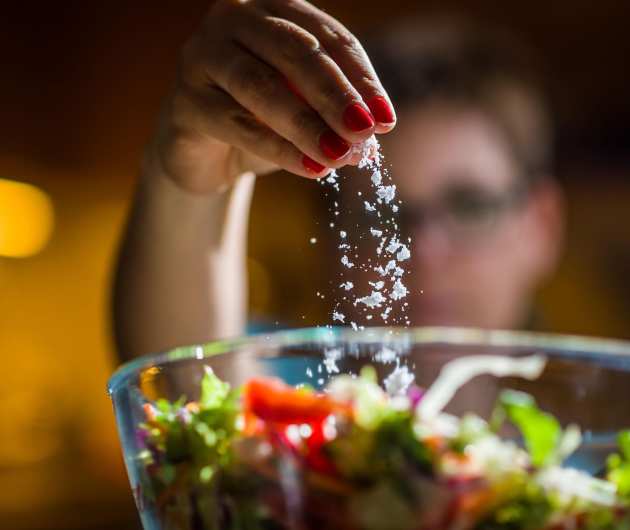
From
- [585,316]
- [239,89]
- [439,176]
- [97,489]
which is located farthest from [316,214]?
[585,316]

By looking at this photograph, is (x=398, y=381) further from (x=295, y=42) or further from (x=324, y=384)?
(x=295, y=42)

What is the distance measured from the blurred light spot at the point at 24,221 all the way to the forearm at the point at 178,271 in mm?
1730

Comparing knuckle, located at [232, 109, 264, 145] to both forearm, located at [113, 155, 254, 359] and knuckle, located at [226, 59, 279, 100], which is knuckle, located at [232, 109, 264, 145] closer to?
knuckle, located at [226, 59, 279, 100]

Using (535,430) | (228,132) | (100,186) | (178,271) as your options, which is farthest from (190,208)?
(100,186)

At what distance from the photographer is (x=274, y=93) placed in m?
0.33

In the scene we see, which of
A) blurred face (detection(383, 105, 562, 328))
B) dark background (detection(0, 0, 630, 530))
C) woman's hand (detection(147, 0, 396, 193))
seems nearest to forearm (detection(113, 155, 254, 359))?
woman's hand (detection(147, 0, 396, 193))

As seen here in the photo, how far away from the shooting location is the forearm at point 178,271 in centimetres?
57

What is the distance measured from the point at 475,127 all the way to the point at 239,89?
91cm

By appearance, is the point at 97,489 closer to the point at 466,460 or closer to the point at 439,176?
the point at 439,176

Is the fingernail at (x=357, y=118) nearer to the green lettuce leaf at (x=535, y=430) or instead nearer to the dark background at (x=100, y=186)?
the green lettuce leaf at (x=535, y=430)

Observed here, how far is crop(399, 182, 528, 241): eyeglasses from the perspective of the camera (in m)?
1.19

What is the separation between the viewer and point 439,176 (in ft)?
3.90

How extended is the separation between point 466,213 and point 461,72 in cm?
20

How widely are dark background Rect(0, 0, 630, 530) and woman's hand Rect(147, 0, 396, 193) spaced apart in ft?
4.71
